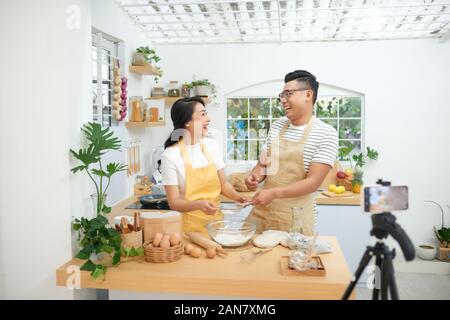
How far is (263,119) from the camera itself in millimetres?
4824

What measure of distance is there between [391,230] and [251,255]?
881 mm

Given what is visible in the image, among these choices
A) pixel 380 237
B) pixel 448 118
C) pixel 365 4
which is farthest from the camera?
pixel 448 118

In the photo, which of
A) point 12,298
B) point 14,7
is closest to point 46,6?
point 14,7

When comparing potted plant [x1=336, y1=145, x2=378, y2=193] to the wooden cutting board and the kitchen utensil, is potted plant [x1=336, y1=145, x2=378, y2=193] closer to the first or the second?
the wooden cutting board

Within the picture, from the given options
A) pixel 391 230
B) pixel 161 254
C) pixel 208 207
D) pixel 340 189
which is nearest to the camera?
pixel 391 230

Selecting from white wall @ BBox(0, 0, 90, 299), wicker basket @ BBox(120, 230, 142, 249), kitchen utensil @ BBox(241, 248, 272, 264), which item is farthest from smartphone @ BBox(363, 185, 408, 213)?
white wall @ BBox(0, 0, 90, 299)

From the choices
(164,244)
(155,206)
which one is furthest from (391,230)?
(155,206)

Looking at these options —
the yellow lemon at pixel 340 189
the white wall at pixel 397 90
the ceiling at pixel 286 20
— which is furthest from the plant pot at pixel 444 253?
the ceiling at pixel 286 20

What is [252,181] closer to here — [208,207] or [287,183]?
[287,183]

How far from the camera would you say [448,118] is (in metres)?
4.43

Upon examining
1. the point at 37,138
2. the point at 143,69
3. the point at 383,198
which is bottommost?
the point at 383,198

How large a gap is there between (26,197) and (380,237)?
5.38ft

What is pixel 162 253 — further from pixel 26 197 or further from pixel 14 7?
pixel 14 7

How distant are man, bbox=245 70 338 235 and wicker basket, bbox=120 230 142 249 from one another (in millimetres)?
647
